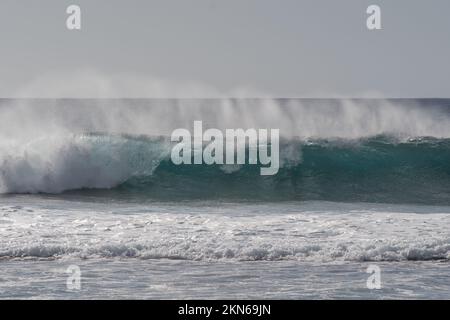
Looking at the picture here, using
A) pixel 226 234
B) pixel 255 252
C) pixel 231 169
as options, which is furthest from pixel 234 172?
pixel 255 252

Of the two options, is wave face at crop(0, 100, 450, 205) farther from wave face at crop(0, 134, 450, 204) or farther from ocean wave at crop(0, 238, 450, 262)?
ocean wave at crop(0, 238, 450, 262)

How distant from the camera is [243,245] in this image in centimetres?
1051

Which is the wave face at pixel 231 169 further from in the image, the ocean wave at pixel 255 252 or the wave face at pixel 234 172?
the ocean wave at pixel 255 252

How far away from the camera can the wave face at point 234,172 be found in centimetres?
1783

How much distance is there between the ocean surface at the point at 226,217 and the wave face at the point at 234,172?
5 cm

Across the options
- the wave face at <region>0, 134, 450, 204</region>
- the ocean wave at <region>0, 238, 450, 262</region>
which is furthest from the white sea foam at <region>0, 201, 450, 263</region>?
the wave face at <region>0, 134, 450, 204</region>

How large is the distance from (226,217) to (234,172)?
681 centimetres

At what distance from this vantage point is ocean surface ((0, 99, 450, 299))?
8703 mm

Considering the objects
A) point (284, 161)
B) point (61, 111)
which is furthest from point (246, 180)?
point (61, 111)

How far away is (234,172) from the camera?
20031mm

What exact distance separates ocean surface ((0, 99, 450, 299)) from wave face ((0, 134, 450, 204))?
52mm

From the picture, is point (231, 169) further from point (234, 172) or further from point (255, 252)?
point (255, 252)

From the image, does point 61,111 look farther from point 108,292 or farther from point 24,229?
point 108,292

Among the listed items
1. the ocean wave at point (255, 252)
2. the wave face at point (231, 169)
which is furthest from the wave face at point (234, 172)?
the ocean wave at point (255, 252)
